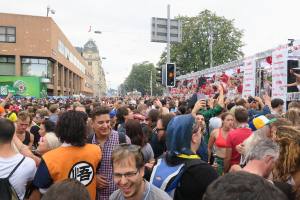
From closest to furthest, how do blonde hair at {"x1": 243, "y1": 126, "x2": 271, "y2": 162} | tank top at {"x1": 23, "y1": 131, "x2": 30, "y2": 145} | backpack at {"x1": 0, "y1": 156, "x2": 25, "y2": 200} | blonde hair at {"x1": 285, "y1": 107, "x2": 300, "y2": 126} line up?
1. blonde hair at {"x1": 243, "y1": 126, "x2": 271, "y2": 162}
2. backpack at {"x1": 0, "y1": 156, "x2": 25, "y2": 200}
3. blonde hair at {"x1": 285, "y1": 107, "x2": 300, "y2": 126}
4. tank top at {"x1": 23, "y1": 131, "x2": 30, "y2": 145}

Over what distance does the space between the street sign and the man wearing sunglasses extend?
1580 centimetres

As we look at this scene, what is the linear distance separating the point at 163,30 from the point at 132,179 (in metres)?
16.5

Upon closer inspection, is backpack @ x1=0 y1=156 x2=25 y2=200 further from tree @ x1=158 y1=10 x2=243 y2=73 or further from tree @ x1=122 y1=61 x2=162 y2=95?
tree @ x1=122 y1=61 x2=162 y2=95

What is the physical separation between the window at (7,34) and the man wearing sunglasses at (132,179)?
43984 millimetres

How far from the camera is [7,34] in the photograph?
141 ft

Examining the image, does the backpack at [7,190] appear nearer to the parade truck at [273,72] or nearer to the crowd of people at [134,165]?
the crowd of people at [134,165]

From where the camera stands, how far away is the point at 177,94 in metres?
23.7

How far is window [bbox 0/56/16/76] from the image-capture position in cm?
4350

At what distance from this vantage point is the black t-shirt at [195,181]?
8.96 ft

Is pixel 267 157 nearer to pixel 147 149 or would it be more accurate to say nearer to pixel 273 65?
pixel 147 149

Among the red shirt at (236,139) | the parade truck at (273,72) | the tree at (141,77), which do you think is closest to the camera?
the red shirt at (236,139)

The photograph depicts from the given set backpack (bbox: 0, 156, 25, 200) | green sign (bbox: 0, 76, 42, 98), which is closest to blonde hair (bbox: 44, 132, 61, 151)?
backpack (bbox: 0, 156, 25, 200)

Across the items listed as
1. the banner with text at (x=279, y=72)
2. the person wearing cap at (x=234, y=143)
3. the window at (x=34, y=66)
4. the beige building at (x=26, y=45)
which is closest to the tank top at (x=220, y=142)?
the person wearing cap at (x=234, y=143)

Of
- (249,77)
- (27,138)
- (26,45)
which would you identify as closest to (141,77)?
(26,45)
